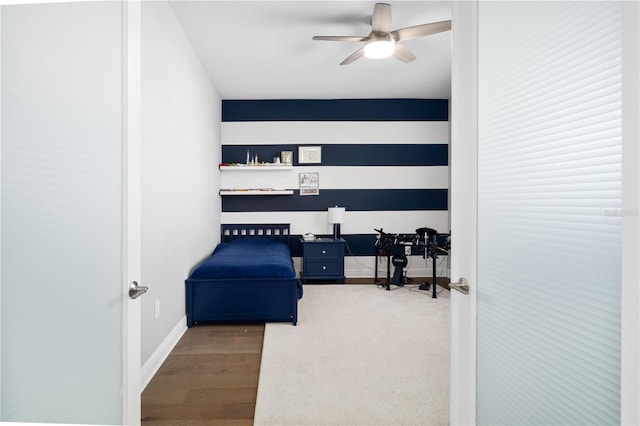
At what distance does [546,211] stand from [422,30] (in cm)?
224

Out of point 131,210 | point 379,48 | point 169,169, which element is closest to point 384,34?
point 379,48

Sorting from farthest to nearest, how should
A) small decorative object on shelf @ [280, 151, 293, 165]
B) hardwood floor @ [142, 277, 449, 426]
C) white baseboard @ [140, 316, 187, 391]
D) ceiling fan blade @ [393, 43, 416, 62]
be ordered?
1. small decorative object on shelf @ [280, 151, 293, 165]
2. ceiling fan blade @ [393, 43, 416, 62]
3. white baseboard @ [140, 316, 187, 391]
4. hardwood floor @ [142, 277, 449, 426]

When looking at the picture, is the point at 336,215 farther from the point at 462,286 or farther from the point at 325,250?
the point at 462,286

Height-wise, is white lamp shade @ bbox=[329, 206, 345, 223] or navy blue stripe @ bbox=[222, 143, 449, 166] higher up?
navy blue stripe @ bbox=[222, 143, 449, 166]

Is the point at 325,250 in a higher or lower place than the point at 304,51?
lower

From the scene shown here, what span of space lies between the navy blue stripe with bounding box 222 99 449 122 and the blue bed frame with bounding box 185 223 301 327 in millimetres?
2795

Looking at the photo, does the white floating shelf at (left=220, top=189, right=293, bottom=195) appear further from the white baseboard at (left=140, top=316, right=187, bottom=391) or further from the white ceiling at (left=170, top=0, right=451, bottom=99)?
the white baseboard at (left=140, top=316, right=187, bottom=391)

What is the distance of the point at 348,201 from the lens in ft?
16.4

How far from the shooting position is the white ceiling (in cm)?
265

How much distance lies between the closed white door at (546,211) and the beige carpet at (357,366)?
2.61 ft

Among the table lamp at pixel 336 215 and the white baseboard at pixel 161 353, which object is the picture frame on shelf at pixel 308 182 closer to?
the table lamp at pixel 336 215

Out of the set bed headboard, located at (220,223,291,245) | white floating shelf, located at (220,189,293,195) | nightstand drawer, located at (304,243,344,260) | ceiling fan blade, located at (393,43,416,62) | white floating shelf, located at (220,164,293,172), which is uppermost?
ceiling fan blade, located at (393,43,416,62)

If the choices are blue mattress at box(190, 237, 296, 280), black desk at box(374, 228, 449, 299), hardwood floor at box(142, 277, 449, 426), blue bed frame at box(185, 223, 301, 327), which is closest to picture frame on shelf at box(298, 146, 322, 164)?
black desk at box(374, 228, 449, 299)

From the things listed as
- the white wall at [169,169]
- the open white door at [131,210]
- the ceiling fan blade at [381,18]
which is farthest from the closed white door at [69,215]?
the ceiling fan blade at [381,18]
